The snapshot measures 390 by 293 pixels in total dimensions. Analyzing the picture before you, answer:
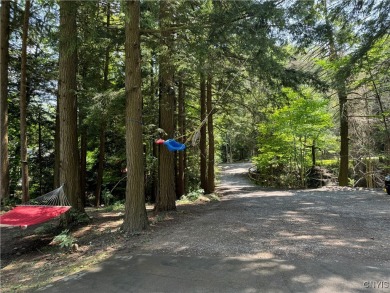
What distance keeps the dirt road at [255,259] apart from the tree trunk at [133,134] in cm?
63

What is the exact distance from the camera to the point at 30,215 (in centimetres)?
534

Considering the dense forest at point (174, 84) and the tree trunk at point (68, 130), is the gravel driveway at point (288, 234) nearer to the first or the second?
the dense forest at point (174, 84)

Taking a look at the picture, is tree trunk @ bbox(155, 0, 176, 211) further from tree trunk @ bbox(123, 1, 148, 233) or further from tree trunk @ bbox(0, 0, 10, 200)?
tree trunk @ bbox(0, 0, 10, 200)

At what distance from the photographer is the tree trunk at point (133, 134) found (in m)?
5.75

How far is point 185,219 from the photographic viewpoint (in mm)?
6809

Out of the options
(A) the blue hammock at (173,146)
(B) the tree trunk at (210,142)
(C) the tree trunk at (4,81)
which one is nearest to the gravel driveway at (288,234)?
(A) the blue hammock at (173,146)

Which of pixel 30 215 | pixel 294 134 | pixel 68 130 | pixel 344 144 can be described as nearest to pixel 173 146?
pixel 68 130

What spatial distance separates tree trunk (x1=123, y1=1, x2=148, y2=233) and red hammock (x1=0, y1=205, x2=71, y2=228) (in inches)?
49.5

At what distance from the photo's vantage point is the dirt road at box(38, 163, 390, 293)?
3213 mm

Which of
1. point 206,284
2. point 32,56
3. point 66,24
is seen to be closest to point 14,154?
point 32,56

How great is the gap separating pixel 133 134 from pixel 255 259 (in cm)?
323

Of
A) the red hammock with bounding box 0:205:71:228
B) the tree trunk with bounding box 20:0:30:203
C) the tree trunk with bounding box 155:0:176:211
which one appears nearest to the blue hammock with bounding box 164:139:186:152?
the tree trunk with bounding box 155:0:176:211

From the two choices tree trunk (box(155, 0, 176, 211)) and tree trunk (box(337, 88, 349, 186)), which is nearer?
tree trunk (box(155, 0, 176, 211))

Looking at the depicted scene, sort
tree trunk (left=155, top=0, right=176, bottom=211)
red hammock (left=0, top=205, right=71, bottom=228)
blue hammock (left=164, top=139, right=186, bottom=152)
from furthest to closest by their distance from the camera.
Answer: tree trunk (left=155, top=0, right=176, bottom=211), blue hammock (left=164, top=139, right=186, bottom=152), red hammock (left=0, top=205, right=71, bottom=228)
